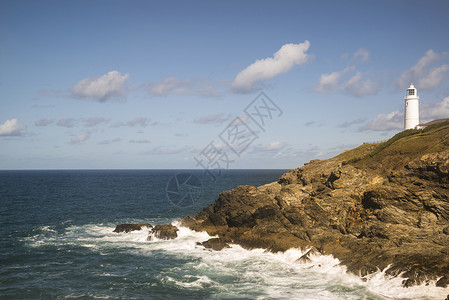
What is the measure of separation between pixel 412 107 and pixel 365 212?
33.2 metres

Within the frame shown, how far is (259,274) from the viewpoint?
29.0 metres

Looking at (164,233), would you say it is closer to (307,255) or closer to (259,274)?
(259,274)

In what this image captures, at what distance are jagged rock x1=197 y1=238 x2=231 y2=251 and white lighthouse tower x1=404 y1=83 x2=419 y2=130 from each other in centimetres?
4058

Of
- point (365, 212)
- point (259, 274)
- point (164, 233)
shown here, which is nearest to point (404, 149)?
point (365, 212)

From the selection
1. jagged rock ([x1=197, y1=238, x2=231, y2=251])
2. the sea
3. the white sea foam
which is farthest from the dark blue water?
jagged rock ([x1=197, y1=238, x2=231, y2=251])

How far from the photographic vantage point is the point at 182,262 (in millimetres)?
32969

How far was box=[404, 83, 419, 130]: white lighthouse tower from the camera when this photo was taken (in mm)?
57059

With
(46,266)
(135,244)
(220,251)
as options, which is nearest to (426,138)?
(220,251)

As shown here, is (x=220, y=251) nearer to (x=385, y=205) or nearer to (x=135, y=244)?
(x=135, y=244)

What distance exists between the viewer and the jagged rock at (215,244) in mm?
36938

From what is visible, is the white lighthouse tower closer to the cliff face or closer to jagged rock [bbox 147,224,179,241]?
the cliff face

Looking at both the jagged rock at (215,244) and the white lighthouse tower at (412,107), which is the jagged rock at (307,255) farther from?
the white lighthouse tower at (412,107)

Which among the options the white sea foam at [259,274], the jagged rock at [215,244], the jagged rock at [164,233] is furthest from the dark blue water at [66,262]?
the jagged rock at [164,233]

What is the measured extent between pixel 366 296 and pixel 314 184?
2021cm
